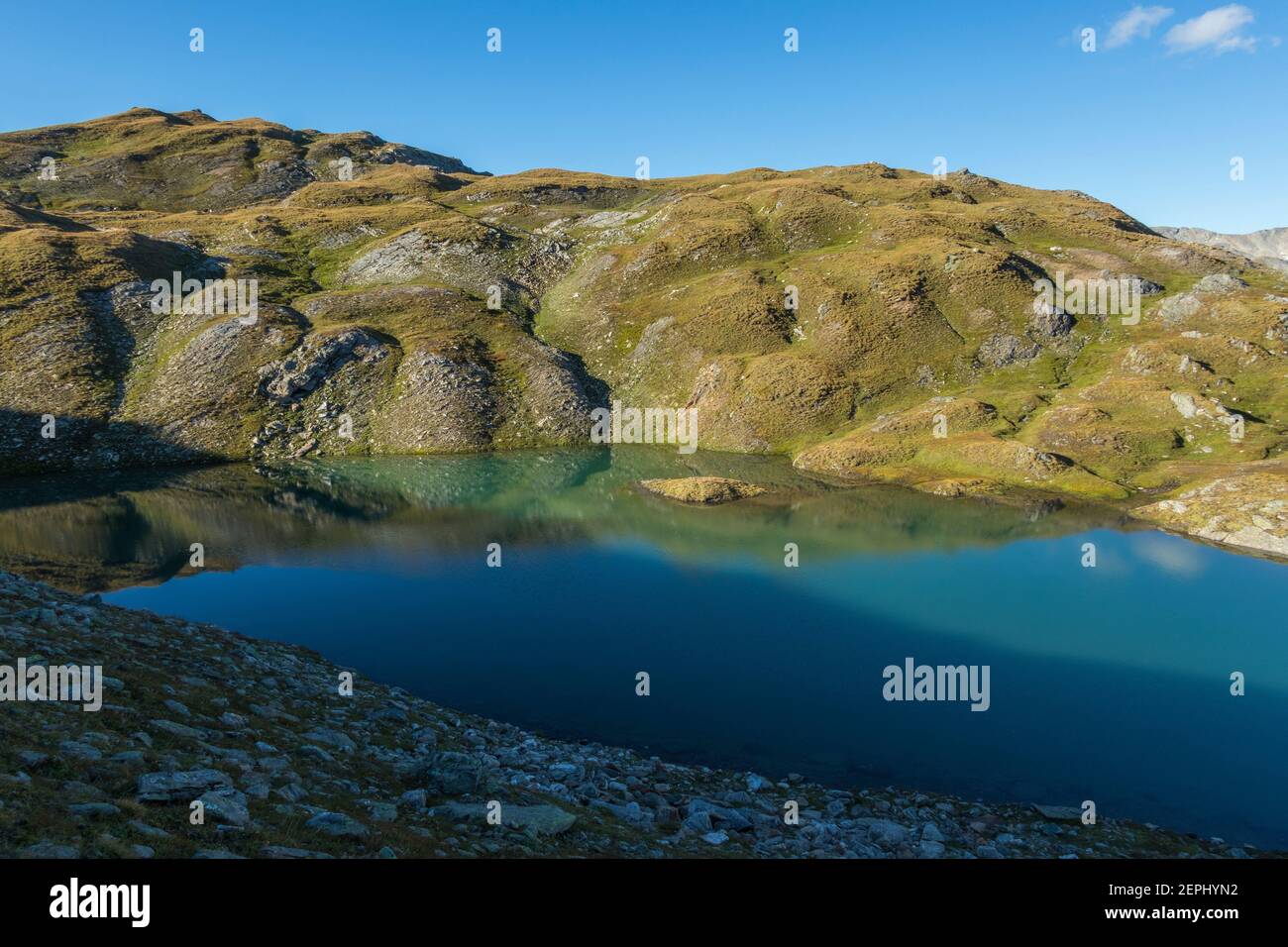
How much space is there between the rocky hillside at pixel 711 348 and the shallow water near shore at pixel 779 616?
19.0 meters

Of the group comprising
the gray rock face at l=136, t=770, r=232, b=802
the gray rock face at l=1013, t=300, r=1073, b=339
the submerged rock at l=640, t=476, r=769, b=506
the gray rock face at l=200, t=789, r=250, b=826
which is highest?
the gray rock face at l=1013, t=300, r=1073, b=339

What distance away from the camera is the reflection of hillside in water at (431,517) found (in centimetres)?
5547

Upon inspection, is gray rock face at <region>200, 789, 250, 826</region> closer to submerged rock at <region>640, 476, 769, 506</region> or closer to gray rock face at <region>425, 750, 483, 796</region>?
gray rock face at <region>425, 750, 483, 796</region>

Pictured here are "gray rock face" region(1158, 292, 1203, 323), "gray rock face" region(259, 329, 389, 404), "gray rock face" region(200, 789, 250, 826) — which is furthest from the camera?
"gray rock face" region(259, 329, 389, 404)

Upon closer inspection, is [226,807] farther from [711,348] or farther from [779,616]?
[711,348]

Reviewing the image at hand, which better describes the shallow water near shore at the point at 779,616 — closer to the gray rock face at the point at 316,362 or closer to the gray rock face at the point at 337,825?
the gray rock face at the point at 337,825

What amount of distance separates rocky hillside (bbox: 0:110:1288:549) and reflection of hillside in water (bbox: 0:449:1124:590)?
9485 mm

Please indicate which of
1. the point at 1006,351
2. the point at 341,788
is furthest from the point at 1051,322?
the point at 341,788

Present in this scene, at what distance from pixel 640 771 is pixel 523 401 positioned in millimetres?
89513

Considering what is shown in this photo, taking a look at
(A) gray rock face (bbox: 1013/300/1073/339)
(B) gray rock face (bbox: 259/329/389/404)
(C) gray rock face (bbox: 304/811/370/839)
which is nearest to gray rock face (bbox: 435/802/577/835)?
(C) gray rock face (bbox: 304/811/370/839)

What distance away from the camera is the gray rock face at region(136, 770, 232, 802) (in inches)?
497

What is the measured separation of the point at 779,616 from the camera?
4247 cm

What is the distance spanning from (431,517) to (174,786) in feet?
182
